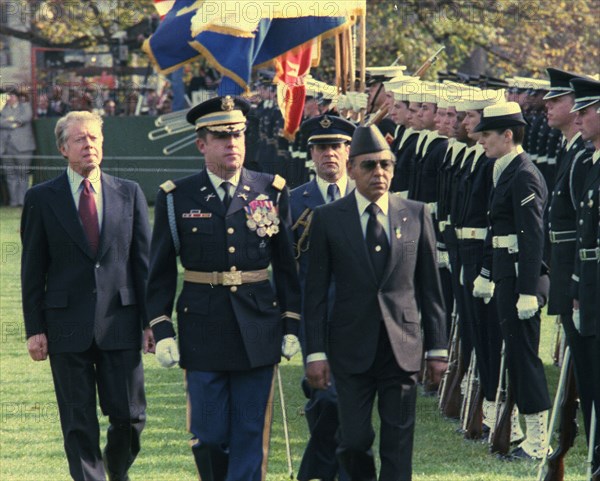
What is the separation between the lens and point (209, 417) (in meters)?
6.70

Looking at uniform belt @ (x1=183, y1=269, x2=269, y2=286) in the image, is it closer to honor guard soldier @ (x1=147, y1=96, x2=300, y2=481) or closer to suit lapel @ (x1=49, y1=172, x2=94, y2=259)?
honor guard soldier @ (x1=147, y1=96, x2=300, y2=481)


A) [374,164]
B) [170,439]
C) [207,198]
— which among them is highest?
[374,164]

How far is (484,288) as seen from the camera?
29.0 feet

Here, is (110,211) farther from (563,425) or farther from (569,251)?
(563,425)

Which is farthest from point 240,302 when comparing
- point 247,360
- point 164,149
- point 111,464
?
point 164,149

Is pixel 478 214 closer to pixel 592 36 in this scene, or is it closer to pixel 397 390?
pixel 397 390

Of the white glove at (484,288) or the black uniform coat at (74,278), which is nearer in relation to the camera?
the black uniform coat at (74,278)

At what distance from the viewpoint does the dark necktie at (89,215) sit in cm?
738

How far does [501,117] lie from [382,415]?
280 centimetres

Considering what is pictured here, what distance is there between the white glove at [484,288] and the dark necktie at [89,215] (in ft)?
8.76

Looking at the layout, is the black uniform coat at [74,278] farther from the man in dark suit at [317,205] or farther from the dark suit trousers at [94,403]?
the man in dark suit at [317,205]

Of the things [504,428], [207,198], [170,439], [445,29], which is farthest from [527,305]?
[445,29]

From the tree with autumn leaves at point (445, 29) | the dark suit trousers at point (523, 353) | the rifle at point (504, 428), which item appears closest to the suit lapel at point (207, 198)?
the dark suit trousers at point (523, 353)

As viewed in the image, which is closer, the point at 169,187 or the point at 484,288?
the point at 169,187
